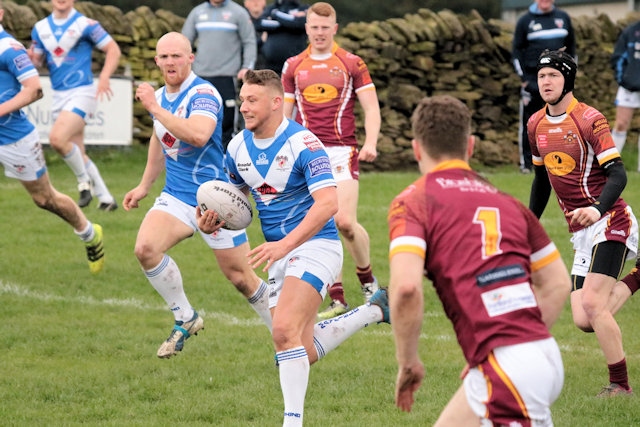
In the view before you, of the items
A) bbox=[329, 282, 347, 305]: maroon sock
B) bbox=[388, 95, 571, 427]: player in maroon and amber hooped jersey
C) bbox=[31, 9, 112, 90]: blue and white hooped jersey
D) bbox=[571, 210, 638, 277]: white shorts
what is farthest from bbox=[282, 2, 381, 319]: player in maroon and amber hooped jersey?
bbox=[388, 95, 571, 427]: player in maroon and amber hooped jersey

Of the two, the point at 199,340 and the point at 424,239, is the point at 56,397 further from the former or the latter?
the point at 424,239

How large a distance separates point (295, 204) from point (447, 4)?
30934mm

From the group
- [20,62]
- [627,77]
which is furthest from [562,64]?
[627,77]

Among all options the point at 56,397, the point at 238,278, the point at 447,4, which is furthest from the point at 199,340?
the point at 447,4

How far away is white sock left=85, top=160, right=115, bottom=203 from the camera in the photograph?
12992mm

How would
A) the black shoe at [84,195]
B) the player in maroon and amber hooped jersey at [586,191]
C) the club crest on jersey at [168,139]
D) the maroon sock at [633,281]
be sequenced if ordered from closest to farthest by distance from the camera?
1. the player in maroon and amber hooped jersey at [586,191]
2. the maroon sock at [633,281]
3. the club crest on jersey at [168,139]
4. the black shoe at [84,195]

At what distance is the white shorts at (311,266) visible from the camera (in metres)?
6.49

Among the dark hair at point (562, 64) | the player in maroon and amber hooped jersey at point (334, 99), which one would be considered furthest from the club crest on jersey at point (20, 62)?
the dark hair at point (562, 64)

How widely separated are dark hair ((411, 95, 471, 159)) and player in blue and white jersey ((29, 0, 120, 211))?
29.3 ft

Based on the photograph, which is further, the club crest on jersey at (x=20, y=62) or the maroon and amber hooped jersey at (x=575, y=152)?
the club crest on jersey at (x=20, y=62)

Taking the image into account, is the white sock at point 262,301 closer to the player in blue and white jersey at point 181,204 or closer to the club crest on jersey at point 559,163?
the player in blue and white jersey at point 181,204

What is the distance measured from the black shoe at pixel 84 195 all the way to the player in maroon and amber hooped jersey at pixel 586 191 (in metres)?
6.82

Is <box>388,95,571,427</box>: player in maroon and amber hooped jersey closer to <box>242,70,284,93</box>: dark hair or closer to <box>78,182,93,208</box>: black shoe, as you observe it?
<box>242,70,284,93</box>: dark hair

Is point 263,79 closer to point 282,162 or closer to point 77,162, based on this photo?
Answer: point 282,162
